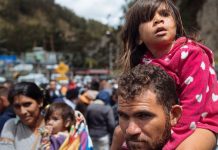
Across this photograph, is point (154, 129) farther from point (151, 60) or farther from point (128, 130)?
point (151, 60)

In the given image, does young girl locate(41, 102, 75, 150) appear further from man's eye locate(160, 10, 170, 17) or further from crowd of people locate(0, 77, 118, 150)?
man's eye locate(160, 10, 170, 17)

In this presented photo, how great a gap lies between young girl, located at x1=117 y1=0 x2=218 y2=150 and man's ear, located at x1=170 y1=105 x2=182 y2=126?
0.06m

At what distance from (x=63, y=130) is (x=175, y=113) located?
7.88ft

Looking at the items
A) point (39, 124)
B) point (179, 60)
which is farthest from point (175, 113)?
point (39, 124)

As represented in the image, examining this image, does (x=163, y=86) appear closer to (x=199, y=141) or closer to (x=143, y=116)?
(x=143, y=116)

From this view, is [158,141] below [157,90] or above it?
below

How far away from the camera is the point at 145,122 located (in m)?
1.72

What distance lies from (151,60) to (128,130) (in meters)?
0.48

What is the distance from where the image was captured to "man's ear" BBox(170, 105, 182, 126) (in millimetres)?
1797

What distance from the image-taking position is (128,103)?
177 cm

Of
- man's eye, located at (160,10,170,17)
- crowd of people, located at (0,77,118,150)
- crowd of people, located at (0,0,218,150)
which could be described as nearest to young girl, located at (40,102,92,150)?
crowd of people, located at (0,77,118,150)

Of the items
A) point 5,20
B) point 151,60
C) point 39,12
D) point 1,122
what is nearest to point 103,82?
point 1,122

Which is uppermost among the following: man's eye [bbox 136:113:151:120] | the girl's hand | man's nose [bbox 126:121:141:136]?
man's eye [bbox 136:113:151:120]

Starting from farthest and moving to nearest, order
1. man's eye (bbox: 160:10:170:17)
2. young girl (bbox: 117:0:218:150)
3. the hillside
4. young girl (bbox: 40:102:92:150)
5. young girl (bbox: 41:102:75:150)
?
1. the hillside
2. young girl (bbox: 41:102:75:150)
3. young girl (bbox: 40:102:92:150)
4. man's eye (bbox: 160:10:170:17)
5. young girl (bbox: 117:0:218:150)
